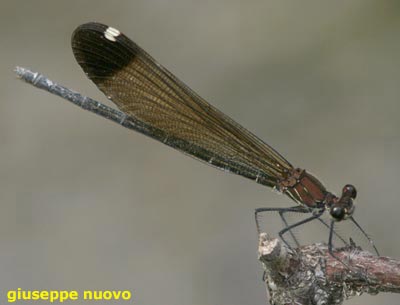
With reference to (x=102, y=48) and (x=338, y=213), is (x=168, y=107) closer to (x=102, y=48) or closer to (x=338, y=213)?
(x=102, y=48)

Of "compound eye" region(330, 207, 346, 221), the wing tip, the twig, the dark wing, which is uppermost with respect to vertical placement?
the wing tip

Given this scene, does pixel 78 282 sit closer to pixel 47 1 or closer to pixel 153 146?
pixel 153 146

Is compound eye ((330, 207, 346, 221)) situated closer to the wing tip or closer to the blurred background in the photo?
the wing tip

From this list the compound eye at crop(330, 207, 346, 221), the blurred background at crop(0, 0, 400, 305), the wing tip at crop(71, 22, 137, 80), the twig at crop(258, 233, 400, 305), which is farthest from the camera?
the blurred background at crop(0, 0, 400, 305)

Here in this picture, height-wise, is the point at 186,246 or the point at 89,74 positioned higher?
the point at 89,74

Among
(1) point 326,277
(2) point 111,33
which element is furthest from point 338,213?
(2) point 111,33

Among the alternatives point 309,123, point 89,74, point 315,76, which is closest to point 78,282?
point 89,74

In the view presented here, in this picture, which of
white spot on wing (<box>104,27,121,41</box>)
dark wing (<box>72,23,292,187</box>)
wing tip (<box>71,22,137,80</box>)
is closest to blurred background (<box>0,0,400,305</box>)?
dark wing (<box>72,23,292,187</box>)
